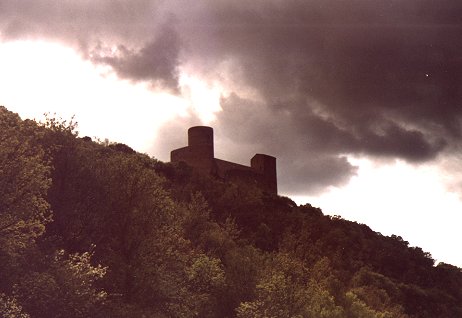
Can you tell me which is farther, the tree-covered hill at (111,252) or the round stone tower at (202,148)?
the round stone tower at (202,148)

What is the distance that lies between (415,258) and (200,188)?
55.7 metres

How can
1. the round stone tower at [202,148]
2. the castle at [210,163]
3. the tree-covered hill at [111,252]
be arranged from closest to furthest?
the tree-covered hill at [111,252] → the round stone tower at [202,148] → the castle at [210,163]

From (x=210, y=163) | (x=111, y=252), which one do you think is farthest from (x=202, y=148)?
(x=111, y=252)

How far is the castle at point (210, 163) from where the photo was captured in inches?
4631

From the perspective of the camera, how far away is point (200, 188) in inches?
4094

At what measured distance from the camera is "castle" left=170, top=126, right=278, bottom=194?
11762 centimetres

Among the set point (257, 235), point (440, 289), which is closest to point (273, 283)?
point (257, 235)

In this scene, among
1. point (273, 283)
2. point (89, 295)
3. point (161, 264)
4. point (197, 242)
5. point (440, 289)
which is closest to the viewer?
point (89, 295)

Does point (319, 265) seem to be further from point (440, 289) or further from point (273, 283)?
point (440, 289)

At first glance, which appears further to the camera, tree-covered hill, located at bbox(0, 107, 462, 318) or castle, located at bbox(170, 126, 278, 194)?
castle, located at bbox(170, 126, 278, 194)

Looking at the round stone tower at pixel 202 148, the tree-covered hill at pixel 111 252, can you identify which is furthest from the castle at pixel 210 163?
the tree-covered hill at pixel 111 252

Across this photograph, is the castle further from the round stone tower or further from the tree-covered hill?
the tree-covered hill

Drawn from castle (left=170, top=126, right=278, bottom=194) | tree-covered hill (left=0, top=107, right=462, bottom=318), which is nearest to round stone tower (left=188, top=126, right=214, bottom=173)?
castle (left=170, top=126, right=278, bottom=194)

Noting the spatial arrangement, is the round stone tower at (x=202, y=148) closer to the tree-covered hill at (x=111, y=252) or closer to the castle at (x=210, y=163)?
the castle at (x=210, y=163)
